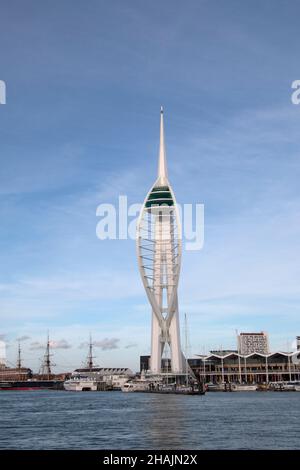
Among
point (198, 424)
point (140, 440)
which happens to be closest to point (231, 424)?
point (198, 424)

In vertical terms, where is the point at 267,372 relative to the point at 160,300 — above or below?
below

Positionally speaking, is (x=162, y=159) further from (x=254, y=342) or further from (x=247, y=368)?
(x=254, y=342)

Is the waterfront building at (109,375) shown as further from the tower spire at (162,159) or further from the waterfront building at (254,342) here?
the tower spire at (162,159)

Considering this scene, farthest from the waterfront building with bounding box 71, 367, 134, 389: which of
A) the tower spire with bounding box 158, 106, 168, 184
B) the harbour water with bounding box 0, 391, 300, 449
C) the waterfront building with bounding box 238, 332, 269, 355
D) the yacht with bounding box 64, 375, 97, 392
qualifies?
A: the harbour water with bounding box 0, 391, 300, 449

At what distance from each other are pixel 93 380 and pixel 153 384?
51.7 meters

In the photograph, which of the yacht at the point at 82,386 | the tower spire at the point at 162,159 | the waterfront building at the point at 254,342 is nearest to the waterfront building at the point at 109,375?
the yacht at the point at 82,386

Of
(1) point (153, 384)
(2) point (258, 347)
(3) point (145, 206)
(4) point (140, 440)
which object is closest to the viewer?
(4) point (140, 440)

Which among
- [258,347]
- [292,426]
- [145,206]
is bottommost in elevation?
[292,426]

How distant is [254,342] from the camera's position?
18300 cm

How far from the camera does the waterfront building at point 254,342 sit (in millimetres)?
180800
